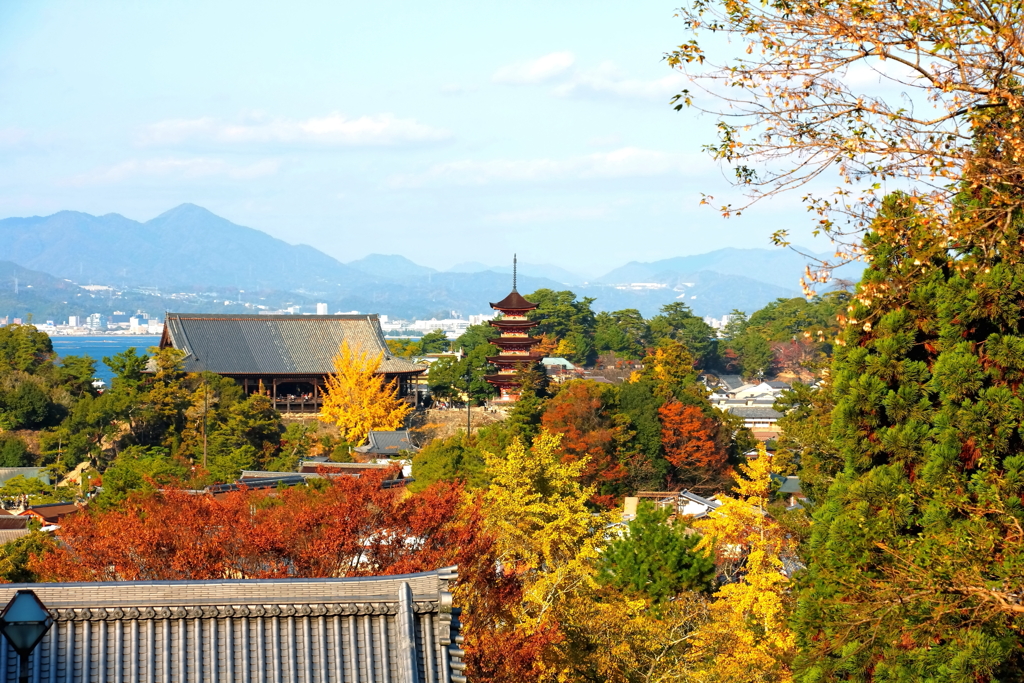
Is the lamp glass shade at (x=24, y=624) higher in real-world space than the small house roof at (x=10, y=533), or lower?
higher

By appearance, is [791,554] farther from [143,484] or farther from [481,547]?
[143,484]

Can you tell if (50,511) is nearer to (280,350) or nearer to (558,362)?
(280,350)

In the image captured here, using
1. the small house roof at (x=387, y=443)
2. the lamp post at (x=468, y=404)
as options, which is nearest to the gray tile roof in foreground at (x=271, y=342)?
the lamp post at (x=468, y=404)

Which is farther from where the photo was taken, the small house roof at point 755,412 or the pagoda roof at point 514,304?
the small house roof at point 755,412

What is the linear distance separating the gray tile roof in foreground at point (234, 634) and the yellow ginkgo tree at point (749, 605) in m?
7.36

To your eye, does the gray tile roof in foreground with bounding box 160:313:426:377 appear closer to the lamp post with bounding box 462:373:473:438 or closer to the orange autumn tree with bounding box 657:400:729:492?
the lamp post with bounding box 462:373:473:438

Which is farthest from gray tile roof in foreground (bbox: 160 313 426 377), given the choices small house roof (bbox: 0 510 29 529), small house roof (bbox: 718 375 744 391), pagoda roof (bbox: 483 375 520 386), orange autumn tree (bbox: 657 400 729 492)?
small house roof (bbox: 718 375 744 391)

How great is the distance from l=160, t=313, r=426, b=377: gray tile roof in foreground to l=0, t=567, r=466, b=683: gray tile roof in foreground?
→ 3574cm

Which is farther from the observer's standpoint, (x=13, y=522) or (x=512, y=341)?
(x=512, y=341)

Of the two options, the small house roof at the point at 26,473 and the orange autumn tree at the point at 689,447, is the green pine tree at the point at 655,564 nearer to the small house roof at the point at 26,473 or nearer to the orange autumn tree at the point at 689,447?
the orange autumn tree at the point at 689,447

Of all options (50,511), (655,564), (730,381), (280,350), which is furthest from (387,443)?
(730,381)

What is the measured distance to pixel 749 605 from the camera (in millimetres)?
18781

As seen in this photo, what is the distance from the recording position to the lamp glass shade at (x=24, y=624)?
5316mm

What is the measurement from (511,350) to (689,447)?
1150 centimetres
